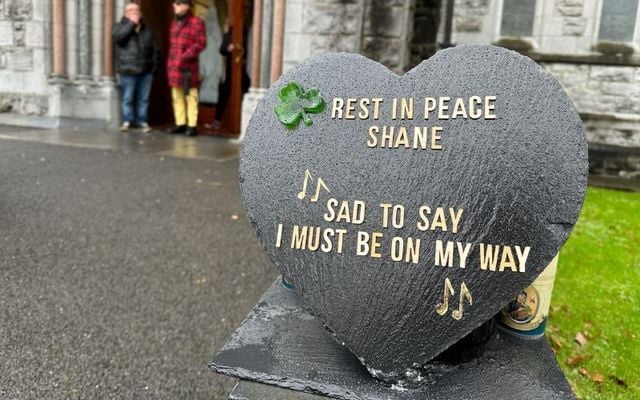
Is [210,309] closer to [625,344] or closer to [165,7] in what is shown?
[625,344]

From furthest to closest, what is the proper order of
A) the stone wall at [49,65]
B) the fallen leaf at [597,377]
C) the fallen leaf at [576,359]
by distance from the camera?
the stone wall at [49,65] < the fallen leaf at [576,359] < the fallen leaf at [597,377]

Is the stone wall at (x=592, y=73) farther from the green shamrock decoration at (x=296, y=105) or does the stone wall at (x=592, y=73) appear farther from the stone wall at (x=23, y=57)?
the stone wall at (x=23, y=57)

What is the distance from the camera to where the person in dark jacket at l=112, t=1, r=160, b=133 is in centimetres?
888

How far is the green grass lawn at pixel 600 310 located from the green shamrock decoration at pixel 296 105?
1.71 meters

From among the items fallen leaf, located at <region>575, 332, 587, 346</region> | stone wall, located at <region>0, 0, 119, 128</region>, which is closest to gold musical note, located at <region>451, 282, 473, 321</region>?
fallen leaf, located at <region>575, 332, 587, 346</region>

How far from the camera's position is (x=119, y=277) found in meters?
3.37

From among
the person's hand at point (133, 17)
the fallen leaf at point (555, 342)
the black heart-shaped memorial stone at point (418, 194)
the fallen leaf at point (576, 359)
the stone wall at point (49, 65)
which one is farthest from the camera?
the stone wall at point (49, 65)

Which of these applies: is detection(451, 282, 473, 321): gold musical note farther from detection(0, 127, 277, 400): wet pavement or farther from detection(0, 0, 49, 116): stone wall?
detection(0, 0, 49, 116): stone wall

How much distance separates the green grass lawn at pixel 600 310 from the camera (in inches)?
101

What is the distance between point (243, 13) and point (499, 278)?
909 cm

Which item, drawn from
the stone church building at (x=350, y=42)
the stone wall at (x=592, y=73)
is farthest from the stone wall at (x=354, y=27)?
the stone wall at (x=592, y=73)

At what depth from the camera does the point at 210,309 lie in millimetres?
3049

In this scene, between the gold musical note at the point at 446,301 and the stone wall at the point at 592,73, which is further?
the stone wall at the point at 592,73

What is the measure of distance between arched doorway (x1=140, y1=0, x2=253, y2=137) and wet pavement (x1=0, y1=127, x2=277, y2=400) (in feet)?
12.6
